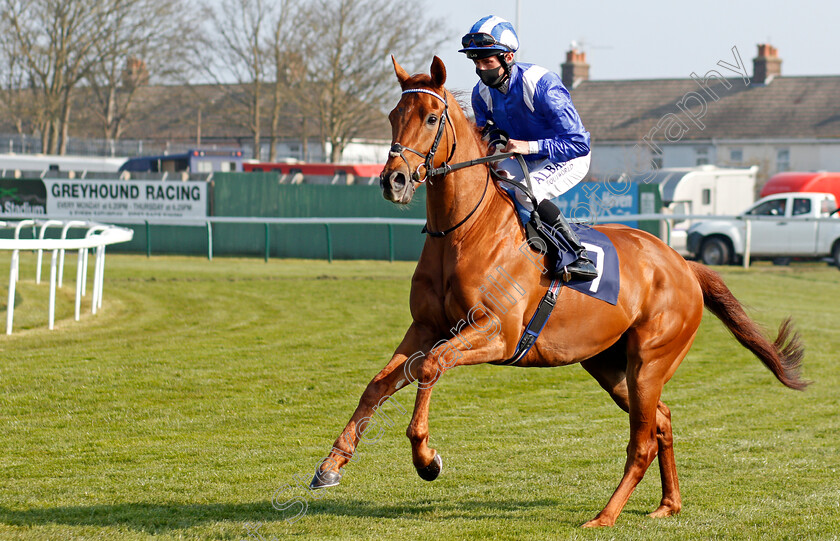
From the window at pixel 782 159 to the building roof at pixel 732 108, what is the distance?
64cm

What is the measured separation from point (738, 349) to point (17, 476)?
311 inches

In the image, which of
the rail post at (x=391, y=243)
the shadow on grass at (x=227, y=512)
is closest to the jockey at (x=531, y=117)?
the shadow on grass at (x=227, y=512)

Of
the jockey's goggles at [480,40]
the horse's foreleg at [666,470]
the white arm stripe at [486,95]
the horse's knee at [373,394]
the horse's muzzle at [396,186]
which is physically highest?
the jockey's goggles at [480,40]

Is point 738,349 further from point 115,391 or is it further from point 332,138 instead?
point 332,138

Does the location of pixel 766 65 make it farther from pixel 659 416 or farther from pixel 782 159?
pixel 659 416

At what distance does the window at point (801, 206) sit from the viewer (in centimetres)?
2100

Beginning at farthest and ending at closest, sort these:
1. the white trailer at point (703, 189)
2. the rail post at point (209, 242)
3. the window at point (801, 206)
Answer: the white trailer at point (703, 189) → the window at point (801, 206) → the rail post at point (209, 242)

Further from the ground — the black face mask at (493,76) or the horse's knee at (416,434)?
the black face mask at (493,76)

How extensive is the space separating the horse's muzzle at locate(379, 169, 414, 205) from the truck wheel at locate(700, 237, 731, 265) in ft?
58.4

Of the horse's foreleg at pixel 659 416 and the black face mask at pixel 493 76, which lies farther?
the horse's foreleg at pixel 659 416

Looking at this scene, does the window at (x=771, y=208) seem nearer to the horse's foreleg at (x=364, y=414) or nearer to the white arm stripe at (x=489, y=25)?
the white arm stripe at (x=489, y=25)

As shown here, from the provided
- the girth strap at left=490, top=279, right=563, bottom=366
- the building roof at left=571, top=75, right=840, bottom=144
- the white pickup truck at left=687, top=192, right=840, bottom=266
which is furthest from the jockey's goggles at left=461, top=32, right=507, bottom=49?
the building roof at left=571, top=75, right=840, bottom=144

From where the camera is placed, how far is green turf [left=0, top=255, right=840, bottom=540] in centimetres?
440

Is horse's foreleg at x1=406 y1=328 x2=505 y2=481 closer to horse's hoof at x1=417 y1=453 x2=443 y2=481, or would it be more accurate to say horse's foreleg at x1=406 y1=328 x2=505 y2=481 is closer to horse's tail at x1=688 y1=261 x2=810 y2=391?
horse's hoof at x1=417 y1=453 x2=443 y2=481
